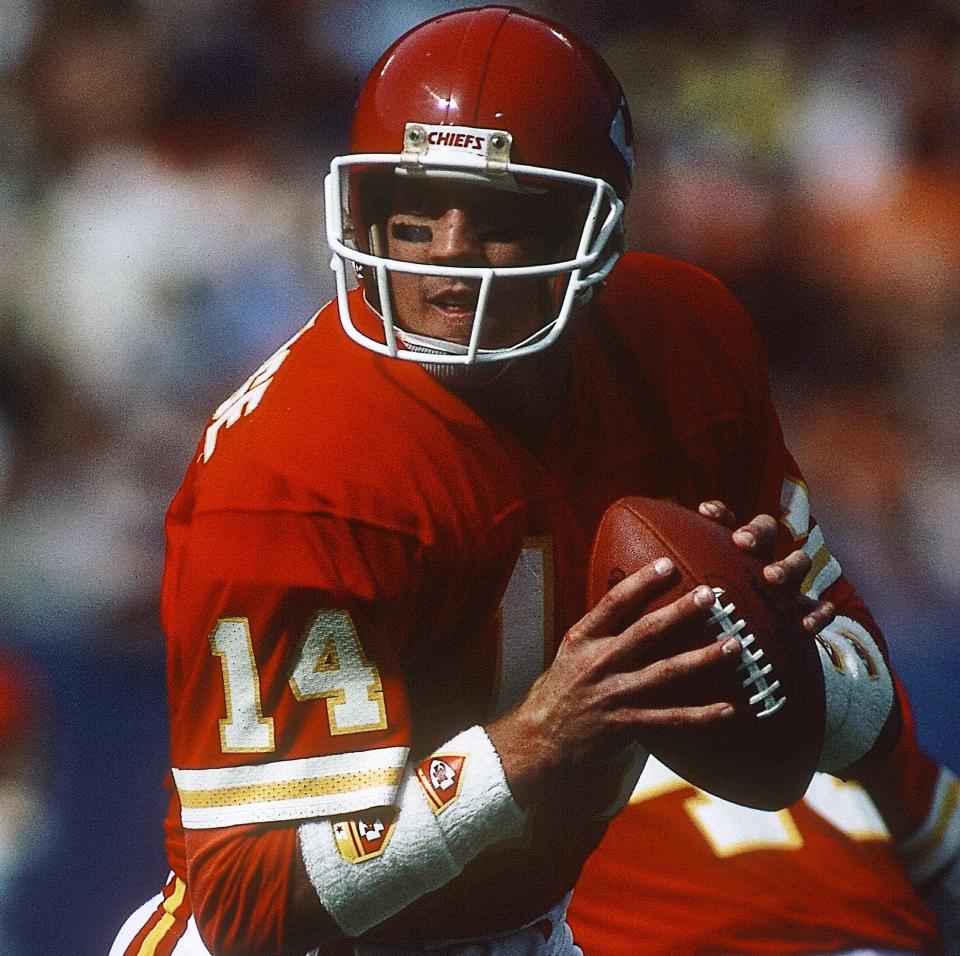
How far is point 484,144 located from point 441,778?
1.94 ft

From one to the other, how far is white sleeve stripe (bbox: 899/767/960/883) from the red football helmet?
1.27m

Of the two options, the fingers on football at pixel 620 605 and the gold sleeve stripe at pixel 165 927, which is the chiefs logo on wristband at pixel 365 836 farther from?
the gold sleeve stripe at pixel 165 927

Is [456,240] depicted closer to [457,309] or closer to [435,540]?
[457,309]

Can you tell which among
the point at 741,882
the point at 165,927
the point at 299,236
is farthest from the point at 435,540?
the point at 299,236

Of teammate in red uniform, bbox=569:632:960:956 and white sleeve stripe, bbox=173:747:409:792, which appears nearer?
white sleeve stripe, bbox=173:747:409:792

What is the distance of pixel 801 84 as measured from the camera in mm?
3014

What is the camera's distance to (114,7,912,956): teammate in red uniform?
4.09 feet

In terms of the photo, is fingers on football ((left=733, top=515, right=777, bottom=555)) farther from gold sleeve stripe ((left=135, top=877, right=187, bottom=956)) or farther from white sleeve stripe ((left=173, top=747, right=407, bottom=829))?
gold sleeve stripe ((left=135, top=877, right=187, bottom=956))

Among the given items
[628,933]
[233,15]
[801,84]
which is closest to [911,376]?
[801,84]

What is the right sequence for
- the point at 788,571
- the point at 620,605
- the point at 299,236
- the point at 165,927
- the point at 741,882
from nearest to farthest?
1. the point at 620,605
2. the point at 788,571
3. the point at 165,927
4. the point at 741,882
5. the point at 299,236

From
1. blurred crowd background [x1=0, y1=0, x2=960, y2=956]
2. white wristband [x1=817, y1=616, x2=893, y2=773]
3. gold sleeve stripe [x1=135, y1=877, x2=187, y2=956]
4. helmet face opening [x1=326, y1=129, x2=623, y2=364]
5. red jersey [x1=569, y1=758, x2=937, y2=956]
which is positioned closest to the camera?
helmet face opening [x1=326, y1=129, x2=623, y2=364]

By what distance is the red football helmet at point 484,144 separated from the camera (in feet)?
4.35

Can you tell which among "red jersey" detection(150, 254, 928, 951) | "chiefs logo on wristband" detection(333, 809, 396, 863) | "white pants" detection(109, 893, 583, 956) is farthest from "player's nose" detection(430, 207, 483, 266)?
"white pants" detection(109, 893, 583, 956)

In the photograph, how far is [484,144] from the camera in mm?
1333
